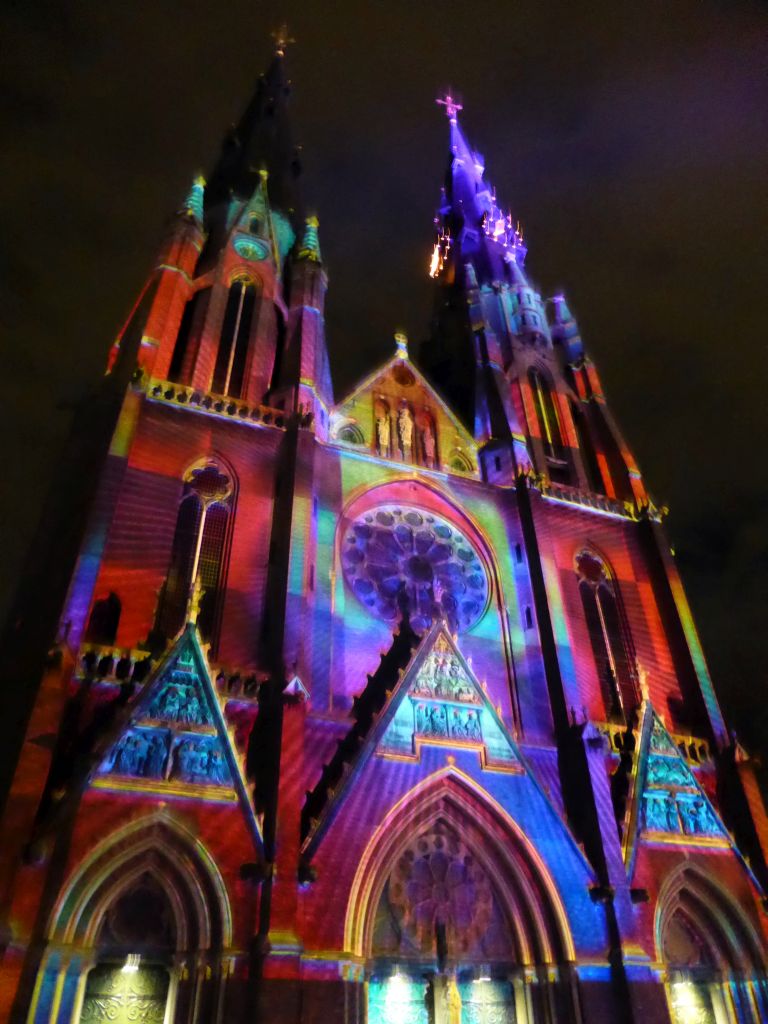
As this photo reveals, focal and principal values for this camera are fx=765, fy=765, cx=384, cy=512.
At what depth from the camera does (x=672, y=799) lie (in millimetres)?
15016

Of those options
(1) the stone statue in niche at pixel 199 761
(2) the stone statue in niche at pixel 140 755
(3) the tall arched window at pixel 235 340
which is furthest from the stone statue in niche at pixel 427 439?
(2) the stone statue in niche at pixel 140 755

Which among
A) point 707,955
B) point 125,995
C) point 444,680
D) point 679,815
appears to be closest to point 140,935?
point 125,995

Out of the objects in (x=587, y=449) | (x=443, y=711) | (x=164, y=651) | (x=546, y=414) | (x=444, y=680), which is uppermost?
(x=546, y=414)

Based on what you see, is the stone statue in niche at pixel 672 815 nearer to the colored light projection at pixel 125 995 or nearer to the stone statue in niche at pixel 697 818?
the stone statue in niche at pixel 697 818

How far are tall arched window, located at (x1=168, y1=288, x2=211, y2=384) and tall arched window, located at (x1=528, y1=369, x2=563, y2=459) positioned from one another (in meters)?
11.0

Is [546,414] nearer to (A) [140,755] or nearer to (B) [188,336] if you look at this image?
(B) [188,336]

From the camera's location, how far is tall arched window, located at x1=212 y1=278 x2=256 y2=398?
20.8m

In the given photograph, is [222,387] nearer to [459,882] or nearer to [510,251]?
[459,882]

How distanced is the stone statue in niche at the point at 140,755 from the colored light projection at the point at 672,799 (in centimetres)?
903

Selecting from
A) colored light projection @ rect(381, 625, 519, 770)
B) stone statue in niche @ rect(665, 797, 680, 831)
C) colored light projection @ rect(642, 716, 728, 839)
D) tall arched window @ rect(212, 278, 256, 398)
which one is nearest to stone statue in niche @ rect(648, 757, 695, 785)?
colored light projection @ rect(642, 716, 728, 839)

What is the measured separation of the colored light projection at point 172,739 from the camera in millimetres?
11797

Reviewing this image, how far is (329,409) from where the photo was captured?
69.2ft

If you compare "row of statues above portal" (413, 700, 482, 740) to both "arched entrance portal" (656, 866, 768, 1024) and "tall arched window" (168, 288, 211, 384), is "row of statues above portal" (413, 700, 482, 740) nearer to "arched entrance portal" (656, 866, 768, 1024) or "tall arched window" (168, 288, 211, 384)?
"arched entrance portal" (656, 866, 768, 1024)

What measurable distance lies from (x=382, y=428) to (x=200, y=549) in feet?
23.2
